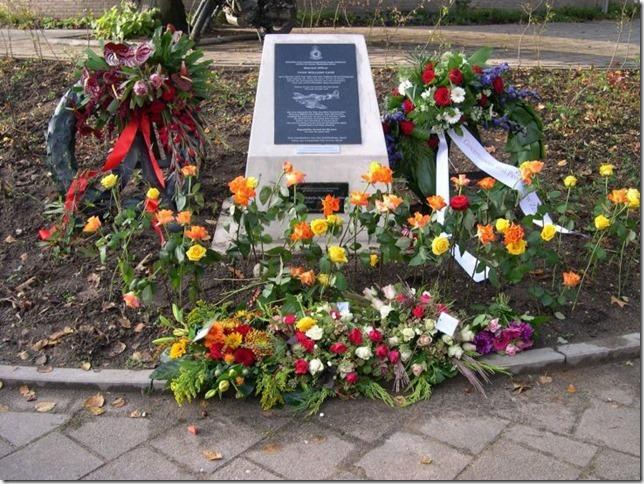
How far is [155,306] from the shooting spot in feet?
14.7

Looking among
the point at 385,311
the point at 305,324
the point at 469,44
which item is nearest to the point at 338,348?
the point at 305,324

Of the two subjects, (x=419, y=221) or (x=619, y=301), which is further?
(x=619, y=301)

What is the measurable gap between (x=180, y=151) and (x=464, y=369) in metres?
2.32

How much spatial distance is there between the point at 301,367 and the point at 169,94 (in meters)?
2.07

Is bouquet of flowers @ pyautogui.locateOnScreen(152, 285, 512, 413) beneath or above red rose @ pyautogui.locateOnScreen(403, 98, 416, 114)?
beneath

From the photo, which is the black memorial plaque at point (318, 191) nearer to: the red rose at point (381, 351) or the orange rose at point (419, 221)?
the orange rose at point (419, 221)

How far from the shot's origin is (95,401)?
3898 mm

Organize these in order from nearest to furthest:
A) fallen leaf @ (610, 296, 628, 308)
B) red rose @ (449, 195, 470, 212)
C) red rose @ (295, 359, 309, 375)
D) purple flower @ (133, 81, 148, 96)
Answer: red rose @ (295, 359, 309, 375), red rose @ (449, 195, 470, 212), fallen leaf @ (610, 296, 628, 308), purple flower @ (133, 81, 148, 96)

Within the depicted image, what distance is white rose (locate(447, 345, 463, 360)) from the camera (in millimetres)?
3996

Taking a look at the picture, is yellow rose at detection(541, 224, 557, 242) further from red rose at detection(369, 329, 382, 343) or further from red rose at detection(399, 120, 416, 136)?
red rose at detection(399, 120, 416, 136)

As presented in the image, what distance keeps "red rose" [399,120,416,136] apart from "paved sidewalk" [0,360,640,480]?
186cm

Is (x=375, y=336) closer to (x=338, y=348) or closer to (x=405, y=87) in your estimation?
(x=338, y=348)

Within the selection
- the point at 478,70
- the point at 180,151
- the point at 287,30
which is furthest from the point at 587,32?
the point at 180,151

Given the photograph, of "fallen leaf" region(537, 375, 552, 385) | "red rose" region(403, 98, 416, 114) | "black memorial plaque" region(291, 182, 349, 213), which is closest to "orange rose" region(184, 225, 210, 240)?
"black memorial plaque" region(291, 182, 349, 213)
